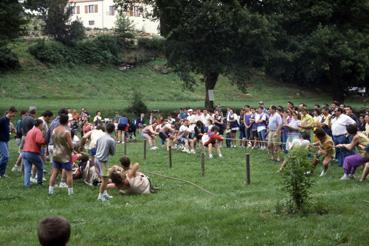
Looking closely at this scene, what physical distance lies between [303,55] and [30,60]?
3061 centimetres

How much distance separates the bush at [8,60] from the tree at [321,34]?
85.7ft

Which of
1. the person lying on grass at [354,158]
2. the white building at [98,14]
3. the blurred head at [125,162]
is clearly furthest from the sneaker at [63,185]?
the white building at [98,14]

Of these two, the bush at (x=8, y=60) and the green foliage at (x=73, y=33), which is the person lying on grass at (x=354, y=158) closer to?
the bush at (x=8, y=60)

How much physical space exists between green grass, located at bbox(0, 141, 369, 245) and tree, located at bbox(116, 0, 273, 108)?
80.6 ft

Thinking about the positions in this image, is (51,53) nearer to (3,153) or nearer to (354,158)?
(3,153)

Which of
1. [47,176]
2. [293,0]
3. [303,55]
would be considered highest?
[293,0]

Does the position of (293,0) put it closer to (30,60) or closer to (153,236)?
(30,60)

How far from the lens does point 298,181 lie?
1036cm

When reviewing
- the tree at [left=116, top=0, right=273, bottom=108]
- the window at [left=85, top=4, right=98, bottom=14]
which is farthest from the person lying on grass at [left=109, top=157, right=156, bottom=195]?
the window at [left=85, top=4, right=98, bottom=14]

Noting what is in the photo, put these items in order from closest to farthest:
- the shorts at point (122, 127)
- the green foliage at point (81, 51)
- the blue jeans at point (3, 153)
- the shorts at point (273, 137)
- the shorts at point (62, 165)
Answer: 1. the shorts at point (62, 165)
2. the blue jeans at point (3, 153)
3. the shorts at point (273, 137)
4. the shorts at point (122, 127)
5. the green foliage at point (81, 51)

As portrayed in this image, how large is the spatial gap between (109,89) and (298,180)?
5084cm

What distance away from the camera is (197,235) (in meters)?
9.36

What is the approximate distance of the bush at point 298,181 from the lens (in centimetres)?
1037

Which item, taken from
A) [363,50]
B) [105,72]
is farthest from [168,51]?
[105,72]
